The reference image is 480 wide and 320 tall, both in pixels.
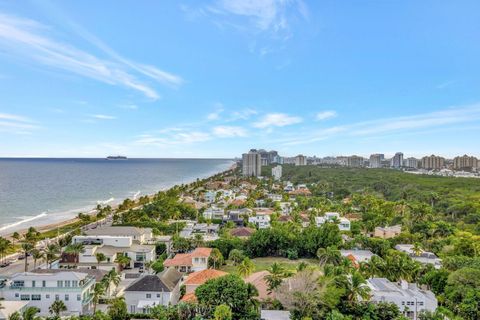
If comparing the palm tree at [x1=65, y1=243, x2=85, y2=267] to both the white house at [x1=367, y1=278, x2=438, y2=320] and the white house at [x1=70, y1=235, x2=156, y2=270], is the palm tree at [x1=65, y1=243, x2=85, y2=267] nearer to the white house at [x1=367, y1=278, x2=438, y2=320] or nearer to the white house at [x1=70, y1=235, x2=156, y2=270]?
the white house at [x1=70, y1=235, x2=156, y2=270]

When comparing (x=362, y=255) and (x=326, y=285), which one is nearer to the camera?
(x=326, y=285)

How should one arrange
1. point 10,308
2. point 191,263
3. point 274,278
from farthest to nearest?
1. point 191,263
2. point 274,278
3. point 10,308

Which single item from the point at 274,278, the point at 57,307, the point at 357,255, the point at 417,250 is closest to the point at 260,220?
the point at 357,255

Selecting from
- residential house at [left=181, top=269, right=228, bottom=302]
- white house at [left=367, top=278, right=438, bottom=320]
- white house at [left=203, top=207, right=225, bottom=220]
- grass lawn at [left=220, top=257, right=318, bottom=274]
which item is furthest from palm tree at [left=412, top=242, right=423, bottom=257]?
white house at [left=203, top=207, right=225, bottom=220]

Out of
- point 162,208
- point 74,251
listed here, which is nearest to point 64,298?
point 74,251

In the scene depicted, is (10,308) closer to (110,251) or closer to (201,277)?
(201,277)

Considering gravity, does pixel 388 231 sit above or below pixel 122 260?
above

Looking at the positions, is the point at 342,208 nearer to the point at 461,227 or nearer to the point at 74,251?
the point at 461,227
